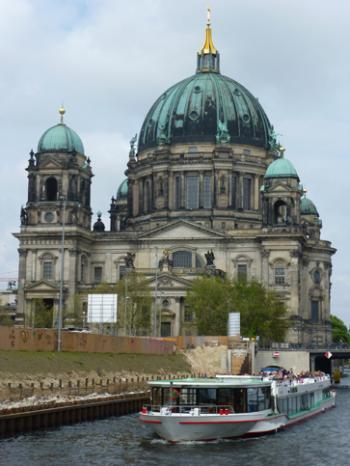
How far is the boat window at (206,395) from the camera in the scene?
201ft

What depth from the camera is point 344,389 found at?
123m

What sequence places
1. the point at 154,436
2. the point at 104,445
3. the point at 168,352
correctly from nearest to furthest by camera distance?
the point at 104,445 < the point at 154,436 < the point at 168,352

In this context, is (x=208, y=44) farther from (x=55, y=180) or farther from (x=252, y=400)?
(x=252, y=400)

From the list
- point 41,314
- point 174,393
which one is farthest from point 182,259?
point 174,393

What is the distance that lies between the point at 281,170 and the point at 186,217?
1671 centimetres

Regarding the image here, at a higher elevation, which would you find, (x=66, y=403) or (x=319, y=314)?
(x=319, y=314)

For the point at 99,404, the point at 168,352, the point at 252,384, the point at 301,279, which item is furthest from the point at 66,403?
the point at 301,279

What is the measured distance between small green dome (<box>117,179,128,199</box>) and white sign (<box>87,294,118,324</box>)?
263 ft

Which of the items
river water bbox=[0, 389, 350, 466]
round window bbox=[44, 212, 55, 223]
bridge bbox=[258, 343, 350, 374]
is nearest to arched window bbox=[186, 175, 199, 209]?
round window bbox=[44, 212, 55, 223]

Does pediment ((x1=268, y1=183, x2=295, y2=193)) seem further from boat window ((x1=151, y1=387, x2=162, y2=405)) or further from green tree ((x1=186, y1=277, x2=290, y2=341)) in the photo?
boat window ((x1=151, y1=387, x2=162, y2=405))

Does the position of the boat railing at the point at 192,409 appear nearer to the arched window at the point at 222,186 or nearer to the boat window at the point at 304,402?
the boat window at the point at 304,402

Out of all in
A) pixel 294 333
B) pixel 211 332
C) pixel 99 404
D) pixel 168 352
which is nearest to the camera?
pixel 99 404

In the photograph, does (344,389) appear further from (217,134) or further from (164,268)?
(217,134)

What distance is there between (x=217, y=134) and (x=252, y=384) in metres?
98.4
